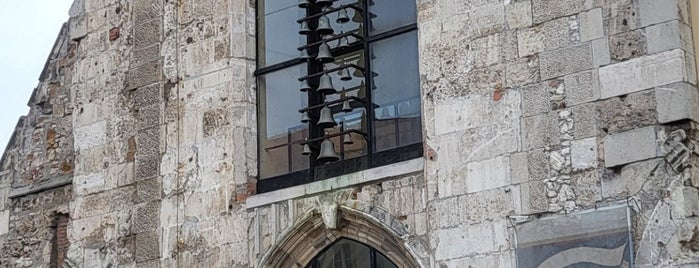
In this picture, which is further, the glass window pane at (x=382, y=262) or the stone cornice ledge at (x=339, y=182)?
the glass window pane at (x=382, y=262)

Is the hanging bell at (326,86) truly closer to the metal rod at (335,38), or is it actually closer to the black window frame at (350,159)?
the black window frame at (350,159)

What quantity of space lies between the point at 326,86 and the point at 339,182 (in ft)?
2.92

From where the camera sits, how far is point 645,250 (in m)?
9.13

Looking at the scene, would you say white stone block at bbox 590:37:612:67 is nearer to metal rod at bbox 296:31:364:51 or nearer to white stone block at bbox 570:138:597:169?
white stone block at bbox 570:138:597:169

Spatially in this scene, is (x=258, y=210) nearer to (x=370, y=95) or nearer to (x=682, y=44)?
(x=370, y=95)

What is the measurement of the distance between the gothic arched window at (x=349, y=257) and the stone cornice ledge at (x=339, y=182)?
486 millimetres

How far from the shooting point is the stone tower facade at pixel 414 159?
368 inches

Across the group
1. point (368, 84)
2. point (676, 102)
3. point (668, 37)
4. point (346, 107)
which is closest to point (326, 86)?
point (346, 107)

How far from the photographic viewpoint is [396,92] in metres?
11.2

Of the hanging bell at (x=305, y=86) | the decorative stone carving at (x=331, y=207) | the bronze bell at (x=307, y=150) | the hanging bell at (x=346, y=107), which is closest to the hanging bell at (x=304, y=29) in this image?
the hanging bell at (x=305, y=86)

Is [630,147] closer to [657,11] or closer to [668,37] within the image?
[668,37]

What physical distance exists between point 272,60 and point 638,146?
4.15 m

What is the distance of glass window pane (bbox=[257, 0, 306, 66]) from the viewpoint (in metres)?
12.2

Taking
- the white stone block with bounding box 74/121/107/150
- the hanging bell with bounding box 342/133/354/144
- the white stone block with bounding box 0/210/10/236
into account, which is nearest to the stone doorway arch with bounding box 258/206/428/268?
the hanging bell with bounding box 342/133/354/144
